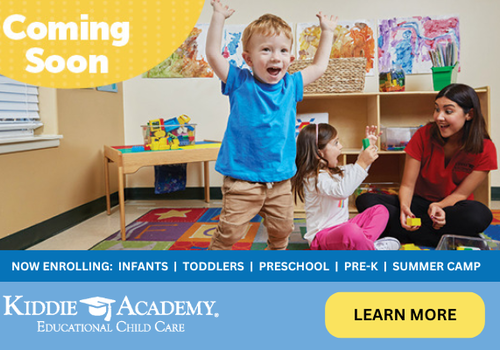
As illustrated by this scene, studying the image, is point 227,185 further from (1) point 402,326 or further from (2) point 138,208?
(2) point 138,208

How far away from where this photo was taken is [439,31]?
2744mm

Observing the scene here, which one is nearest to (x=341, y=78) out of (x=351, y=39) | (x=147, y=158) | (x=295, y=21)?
(x=351, y=39)

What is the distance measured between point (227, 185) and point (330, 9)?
204 centimetres

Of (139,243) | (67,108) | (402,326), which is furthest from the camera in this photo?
(67,108)

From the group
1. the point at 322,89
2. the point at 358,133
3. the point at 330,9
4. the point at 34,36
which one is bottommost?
the point at 358,133

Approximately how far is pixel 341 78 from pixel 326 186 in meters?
1.08

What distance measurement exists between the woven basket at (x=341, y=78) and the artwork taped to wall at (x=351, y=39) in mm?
407

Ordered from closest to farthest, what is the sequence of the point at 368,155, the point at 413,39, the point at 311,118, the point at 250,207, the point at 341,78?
the point at 250,207 → the point at 368,155 → the point at 341,78 → the point at 311,118 → the point at 413,39

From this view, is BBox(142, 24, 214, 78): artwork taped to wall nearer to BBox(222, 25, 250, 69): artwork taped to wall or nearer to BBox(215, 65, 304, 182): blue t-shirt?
BBox(222, 25, 250, 69): artwork taped to wall

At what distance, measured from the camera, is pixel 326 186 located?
5.21 feet

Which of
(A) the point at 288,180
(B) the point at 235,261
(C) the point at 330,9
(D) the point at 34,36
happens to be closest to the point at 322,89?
(C) the point at 330,9

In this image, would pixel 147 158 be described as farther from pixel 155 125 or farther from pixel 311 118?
pixel 311 118

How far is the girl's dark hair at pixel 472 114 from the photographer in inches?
67.8

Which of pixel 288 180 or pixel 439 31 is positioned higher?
pixel 439 31
